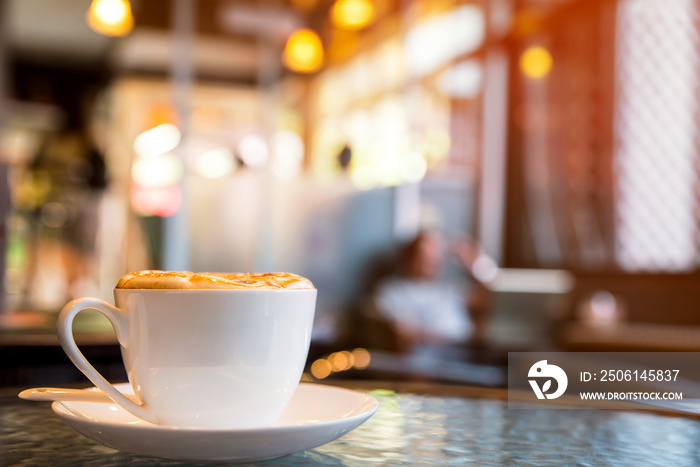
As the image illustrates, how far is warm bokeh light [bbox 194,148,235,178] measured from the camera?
5062mm

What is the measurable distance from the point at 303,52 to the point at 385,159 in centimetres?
99

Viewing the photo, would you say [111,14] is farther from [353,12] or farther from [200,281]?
[200,281]

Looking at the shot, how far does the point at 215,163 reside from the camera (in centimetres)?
511

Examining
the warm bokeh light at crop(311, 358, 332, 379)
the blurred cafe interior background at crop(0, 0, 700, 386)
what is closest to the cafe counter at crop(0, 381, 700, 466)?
the warm bokeh light at crop(311, 358, 332, 379)

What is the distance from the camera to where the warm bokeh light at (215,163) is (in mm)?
5062

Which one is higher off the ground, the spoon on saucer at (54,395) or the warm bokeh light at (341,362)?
the spoon on saucer at (54,395)

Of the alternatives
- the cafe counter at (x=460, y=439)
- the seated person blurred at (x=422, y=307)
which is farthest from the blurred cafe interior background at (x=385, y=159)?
the cafe counter at (x=460, y=439)

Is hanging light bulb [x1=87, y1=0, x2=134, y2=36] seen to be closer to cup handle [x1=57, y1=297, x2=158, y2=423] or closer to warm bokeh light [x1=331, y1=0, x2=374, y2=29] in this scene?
warm bokeh light [x1=331, y1=0, x2=374, y2=29]

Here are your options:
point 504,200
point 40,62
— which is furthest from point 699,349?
point 40,62

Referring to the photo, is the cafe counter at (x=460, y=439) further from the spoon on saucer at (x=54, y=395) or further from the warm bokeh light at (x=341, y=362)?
the warm bokeh light at (x=341, y=362)

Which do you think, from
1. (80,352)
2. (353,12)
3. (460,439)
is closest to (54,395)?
(80,352)

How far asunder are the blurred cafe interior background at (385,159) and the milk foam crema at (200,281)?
331 cm

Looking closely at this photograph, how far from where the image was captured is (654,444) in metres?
0.57

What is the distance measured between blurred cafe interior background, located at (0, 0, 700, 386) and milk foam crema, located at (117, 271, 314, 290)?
130 inches
